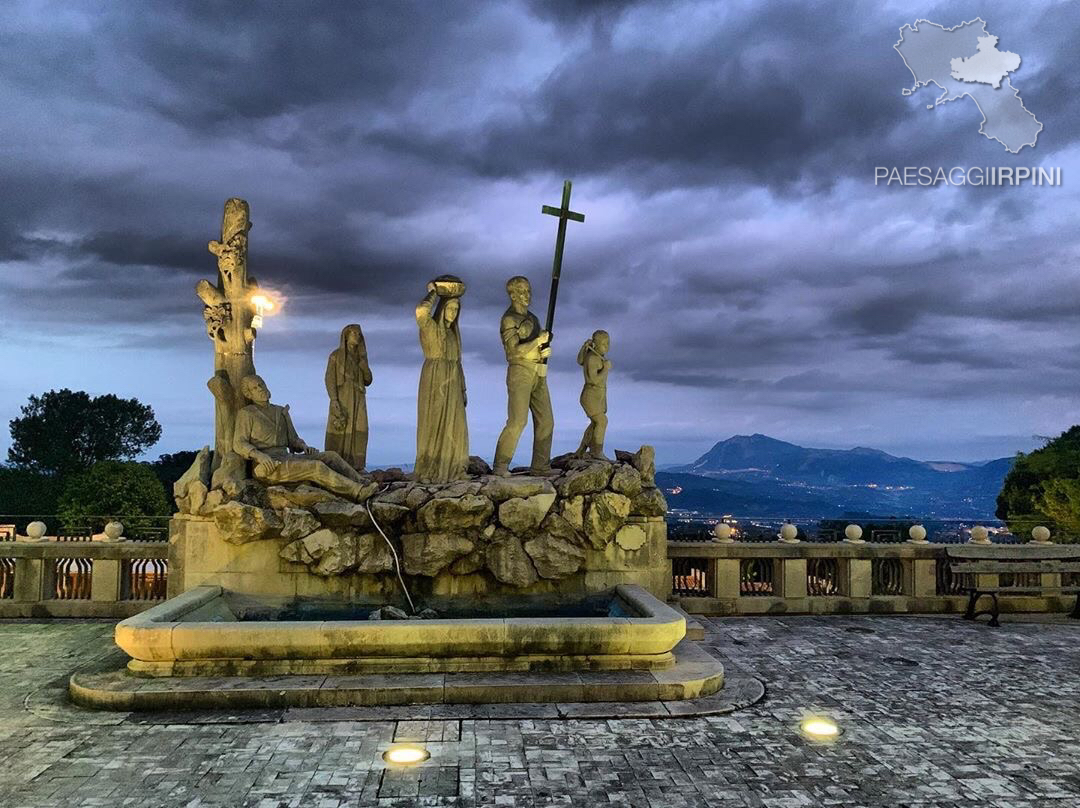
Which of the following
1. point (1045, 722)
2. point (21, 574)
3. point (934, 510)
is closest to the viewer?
point (1045, 722)

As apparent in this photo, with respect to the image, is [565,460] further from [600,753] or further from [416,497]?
[600,753]

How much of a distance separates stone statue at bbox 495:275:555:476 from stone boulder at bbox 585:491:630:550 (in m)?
1.19

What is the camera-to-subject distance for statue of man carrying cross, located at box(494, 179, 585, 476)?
10.8 metres

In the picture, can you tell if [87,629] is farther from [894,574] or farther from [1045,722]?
[894,574]

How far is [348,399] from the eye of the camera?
11.2 metres

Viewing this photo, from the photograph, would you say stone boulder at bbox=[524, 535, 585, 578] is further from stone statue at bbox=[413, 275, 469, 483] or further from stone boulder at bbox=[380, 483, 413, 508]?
stone boulder at bbox=[380, 483, 413, 508]

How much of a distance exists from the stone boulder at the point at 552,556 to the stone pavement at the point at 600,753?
2700 mm

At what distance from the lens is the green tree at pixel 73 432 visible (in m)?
40.5

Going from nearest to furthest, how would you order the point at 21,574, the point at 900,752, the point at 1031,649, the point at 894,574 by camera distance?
1. the point at 900,752
2. the point at 1031,649
3. the point at 21,574
4. the point at 894,574

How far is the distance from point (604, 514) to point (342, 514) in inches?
128

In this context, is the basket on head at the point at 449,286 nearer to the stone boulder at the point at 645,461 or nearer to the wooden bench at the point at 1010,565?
the stone boulder at the point at 645,461

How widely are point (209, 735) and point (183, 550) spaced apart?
420cm

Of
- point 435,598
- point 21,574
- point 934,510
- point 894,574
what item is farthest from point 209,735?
point 934,510

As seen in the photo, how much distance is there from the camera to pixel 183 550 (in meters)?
10.1
